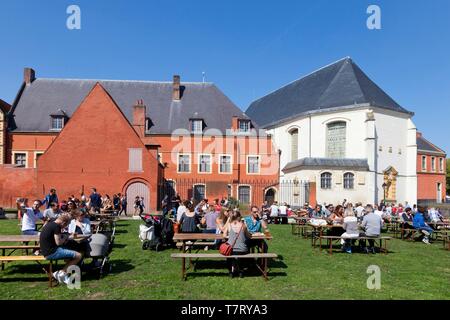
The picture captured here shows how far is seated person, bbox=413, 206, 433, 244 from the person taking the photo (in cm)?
1412

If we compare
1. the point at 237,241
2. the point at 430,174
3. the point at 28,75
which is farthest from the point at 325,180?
the point at 28,75

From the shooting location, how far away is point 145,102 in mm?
37125

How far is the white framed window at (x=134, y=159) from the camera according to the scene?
26.2 metres

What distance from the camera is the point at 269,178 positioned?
35344 mm

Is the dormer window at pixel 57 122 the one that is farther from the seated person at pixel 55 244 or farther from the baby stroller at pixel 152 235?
the seated person at pixel 55 244

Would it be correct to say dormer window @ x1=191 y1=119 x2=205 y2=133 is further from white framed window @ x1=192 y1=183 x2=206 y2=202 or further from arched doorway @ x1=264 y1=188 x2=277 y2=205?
arched doorway @ x1=264 y1=188 x2=277 y2=205

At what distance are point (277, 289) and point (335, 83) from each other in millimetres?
35429

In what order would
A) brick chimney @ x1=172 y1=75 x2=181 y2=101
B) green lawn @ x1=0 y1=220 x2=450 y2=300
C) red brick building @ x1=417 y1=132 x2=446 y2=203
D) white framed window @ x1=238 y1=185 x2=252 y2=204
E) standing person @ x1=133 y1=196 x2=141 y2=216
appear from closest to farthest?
1. green lawn @ x1=0 y1=220 x2=450 y2=300
2. standing person @ x1=133 y1=196 x2=141 y2=216
3. white framed window @ x1=238 y1=185 x2=252 y2=204
4. brick chimney @ x1=172 y1=75 x2=181 y2=101
5. red brick building @ x1=417 y1=132 x2=446 y2=203

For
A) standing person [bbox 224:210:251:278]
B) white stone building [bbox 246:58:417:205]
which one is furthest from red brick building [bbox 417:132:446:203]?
standing person [bbox 224:210:251:278]

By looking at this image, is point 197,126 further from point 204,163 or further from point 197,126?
point 204,163

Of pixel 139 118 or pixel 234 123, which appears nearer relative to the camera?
pixel 139 118

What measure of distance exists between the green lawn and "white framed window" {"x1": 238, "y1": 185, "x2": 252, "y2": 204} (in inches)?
938

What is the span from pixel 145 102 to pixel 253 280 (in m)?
32.3
